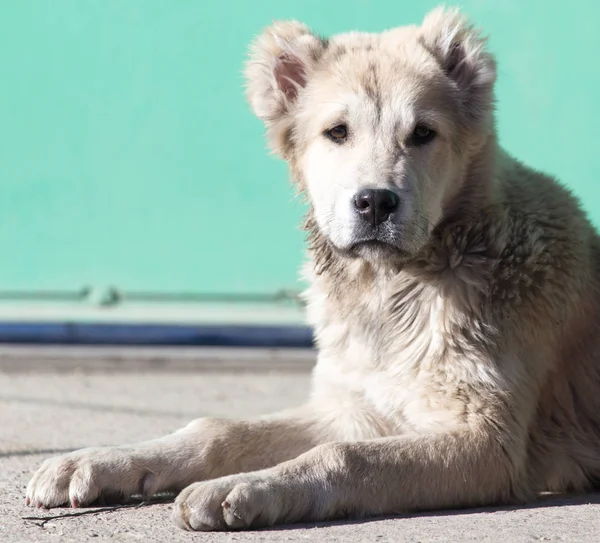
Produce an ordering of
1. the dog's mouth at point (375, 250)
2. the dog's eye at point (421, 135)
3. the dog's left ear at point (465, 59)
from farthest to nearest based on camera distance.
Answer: the dog's left ear at point (465, 59) < the dog's eye at point (421, 135) < the dog's mouth at point (375, 250)

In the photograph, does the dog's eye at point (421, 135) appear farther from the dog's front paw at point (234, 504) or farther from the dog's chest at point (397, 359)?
the dog's front paw at point (234, 504)

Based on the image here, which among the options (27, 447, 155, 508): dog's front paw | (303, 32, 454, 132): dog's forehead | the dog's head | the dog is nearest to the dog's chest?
the dog

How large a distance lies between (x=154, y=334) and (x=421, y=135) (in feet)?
14.0

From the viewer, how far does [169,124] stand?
7.75 meters

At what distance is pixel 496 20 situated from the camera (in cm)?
768

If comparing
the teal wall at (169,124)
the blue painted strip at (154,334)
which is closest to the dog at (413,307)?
the teal wall at (169,124)

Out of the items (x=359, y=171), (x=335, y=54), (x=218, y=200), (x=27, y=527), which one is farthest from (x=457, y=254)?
(x=218, y=200)

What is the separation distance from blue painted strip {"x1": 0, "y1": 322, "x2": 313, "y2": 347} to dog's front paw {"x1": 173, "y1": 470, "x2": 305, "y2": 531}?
4636 mm

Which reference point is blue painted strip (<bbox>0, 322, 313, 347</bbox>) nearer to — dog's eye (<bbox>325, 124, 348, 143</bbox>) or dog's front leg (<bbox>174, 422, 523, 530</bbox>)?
dog's eye (<bbox>325, 124, 348, 143</bbox>)

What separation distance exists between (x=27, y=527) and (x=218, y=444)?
2.70ft

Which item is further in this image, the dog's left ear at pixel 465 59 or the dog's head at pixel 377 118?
the dog's left ear at pixel 465 59

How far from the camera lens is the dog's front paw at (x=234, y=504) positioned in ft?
10.3

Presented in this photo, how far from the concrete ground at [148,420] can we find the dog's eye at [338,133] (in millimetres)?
1427

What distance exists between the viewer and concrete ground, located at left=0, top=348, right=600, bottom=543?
122 inches
